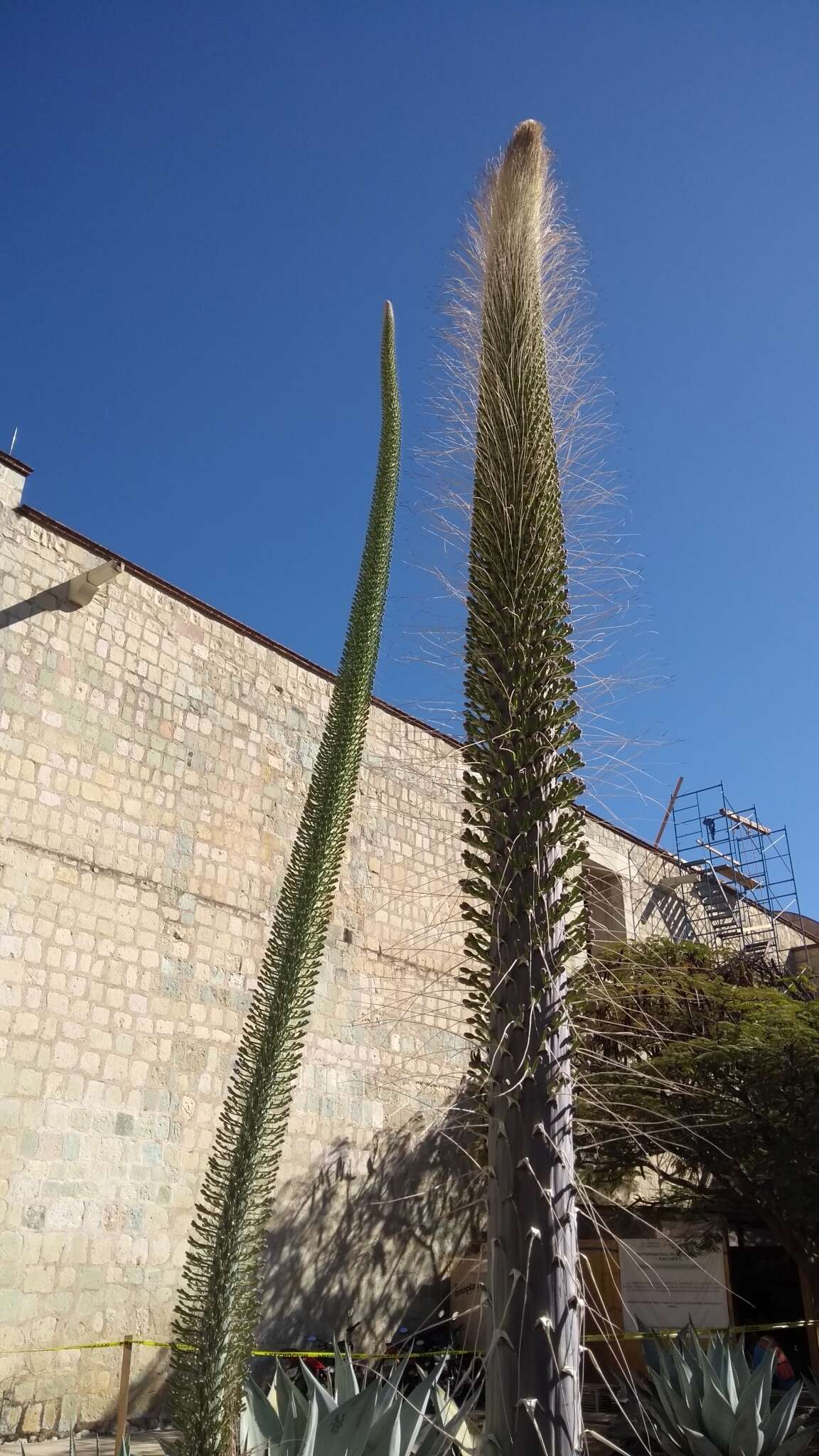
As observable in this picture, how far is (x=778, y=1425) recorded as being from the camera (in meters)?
5.72

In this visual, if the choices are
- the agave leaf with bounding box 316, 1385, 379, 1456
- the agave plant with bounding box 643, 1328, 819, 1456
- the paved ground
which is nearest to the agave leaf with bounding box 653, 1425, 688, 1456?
the agave plant with bounding box 643, 1328, 819, 1456

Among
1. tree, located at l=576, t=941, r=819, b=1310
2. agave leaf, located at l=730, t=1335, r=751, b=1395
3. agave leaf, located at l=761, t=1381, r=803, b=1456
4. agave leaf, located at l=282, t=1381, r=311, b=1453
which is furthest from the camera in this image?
tree, located at l=576, t=941, r=819, b=1310

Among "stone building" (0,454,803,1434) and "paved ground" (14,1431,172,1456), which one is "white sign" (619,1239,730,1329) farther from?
"paved ground" (14,1431,172,1456)

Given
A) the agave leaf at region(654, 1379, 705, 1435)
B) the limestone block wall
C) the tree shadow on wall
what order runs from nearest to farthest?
the agave leaf at region(654, 1379, 705, 1435), the limestone block wall, the tree shadow on wall

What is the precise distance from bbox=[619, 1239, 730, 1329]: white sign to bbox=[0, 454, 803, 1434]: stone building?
7.75 feet

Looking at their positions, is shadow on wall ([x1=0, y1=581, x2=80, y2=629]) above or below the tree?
above

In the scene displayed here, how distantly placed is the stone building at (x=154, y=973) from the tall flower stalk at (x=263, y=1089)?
4.03 meters

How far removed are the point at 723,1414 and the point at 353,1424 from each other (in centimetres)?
317

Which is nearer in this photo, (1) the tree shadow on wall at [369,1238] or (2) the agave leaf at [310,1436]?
(2) the agave leaf at [310,1436]

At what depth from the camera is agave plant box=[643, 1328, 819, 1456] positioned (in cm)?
568

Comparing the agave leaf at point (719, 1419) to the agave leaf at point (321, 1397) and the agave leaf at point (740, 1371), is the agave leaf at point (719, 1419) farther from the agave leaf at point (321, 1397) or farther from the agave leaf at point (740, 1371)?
the agave leaf at point (321, 1397)

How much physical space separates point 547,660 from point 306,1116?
28.1 ft

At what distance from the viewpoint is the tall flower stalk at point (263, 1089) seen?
2574 millimetres

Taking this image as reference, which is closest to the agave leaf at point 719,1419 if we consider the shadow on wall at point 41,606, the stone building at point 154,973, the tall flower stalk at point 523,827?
the stone building at point 154,973
